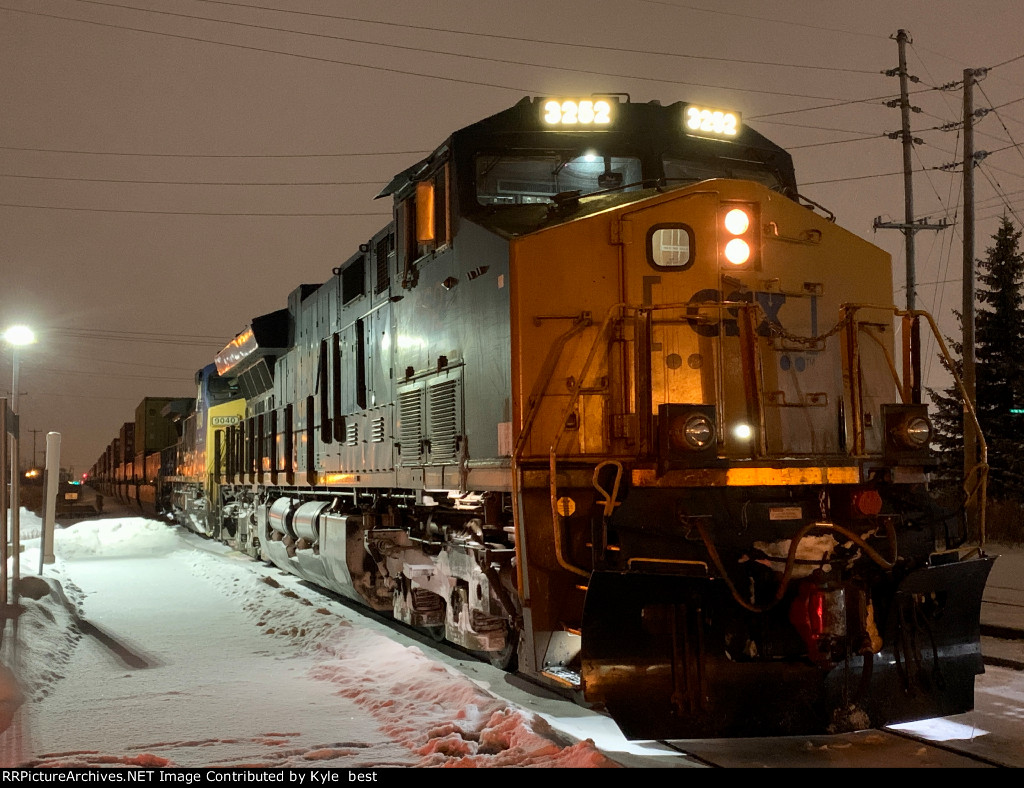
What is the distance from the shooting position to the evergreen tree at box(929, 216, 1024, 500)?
838 inches

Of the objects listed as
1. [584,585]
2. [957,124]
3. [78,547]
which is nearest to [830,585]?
[584,585]

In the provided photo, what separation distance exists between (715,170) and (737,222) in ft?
4.32

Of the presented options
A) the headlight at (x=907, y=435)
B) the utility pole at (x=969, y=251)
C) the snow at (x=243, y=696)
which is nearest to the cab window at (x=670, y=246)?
the headlight at (x=907, y=435)

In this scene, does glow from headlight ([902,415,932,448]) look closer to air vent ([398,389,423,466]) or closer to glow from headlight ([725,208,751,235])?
glow from headlight ([725,208,751,235])

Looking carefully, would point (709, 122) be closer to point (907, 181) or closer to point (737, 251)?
point (737, 251)

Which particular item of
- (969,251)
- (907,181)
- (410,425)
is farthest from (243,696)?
(907,181)

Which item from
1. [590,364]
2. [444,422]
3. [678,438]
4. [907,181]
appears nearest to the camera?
[678,438]

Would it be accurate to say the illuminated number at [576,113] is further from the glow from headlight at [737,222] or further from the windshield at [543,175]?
the glow from headlight at [737,222]

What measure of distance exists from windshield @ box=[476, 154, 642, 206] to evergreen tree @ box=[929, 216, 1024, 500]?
658 inches

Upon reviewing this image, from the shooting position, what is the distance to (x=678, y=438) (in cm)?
521

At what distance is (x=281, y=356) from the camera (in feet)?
47.6

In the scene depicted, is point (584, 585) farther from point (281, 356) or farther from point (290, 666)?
point (281, 356)

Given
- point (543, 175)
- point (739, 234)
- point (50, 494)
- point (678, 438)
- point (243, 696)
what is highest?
point (543, 175)

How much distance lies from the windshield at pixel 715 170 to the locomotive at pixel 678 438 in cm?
2
